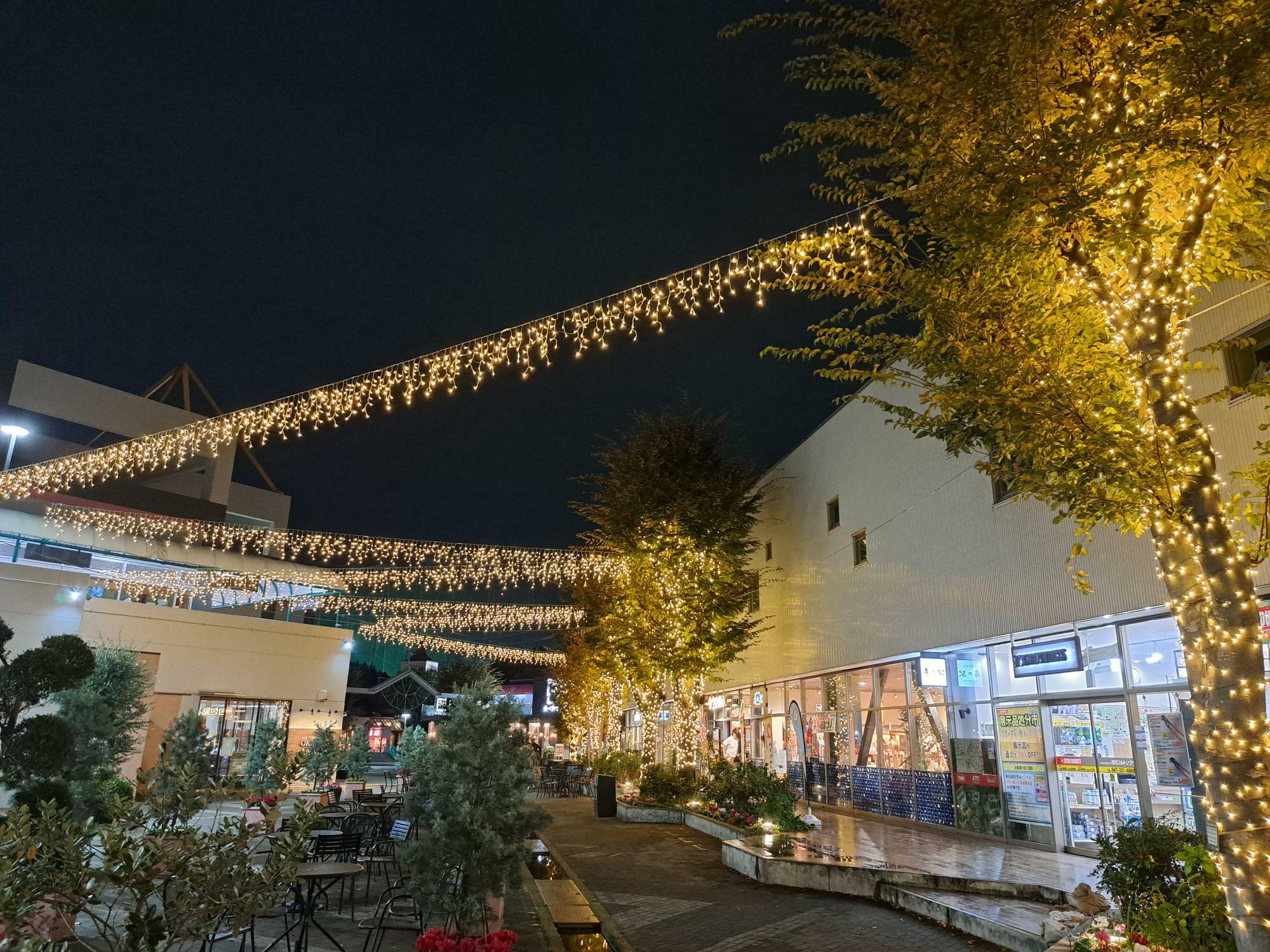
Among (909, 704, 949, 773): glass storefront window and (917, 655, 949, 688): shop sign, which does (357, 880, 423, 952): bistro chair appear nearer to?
(917, 655, 949, 688): shop sign

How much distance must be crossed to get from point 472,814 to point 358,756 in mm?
16585

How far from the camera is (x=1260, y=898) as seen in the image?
4043 mm

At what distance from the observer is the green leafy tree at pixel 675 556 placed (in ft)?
60.8

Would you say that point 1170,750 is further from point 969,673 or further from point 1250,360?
point 1250,360

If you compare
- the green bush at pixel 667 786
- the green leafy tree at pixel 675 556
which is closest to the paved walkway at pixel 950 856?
the green bush at pixel 667 786

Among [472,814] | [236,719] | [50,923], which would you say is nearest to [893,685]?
[472,814]

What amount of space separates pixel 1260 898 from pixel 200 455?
31629 millimetres

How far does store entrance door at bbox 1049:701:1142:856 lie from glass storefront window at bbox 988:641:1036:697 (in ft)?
1.89

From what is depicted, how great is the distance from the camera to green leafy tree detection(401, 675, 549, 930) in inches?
231

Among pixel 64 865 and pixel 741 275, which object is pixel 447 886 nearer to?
pixel 64 865

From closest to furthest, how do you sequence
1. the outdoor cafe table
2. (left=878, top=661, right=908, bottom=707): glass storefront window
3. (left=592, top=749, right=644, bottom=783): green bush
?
the outdoor cafe table, (left=878, top=661, right=908, bottom=707): glass storefront window, (left=592, top=749, right=644, bottom=783): green bush

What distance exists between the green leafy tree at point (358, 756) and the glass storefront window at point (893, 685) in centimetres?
1336

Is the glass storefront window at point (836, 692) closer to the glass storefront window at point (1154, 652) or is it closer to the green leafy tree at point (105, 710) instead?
the glass storefront window at point (1154, 652)

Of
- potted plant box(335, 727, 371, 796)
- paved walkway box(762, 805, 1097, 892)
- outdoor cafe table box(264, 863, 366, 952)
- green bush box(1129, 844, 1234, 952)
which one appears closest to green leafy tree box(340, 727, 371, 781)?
potted plant box(335, 727, 371, 796)
